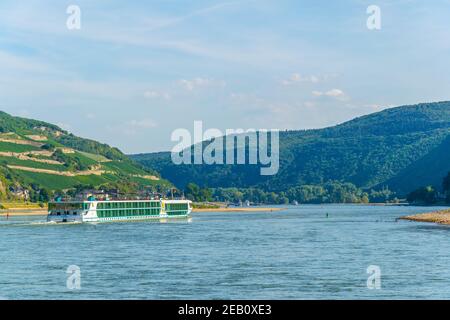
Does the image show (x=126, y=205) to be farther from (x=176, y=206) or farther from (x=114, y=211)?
(x=176, y=206)

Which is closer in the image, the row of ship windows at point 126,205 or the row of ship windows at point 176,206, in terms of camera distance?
the row of ship windows at point 126,205

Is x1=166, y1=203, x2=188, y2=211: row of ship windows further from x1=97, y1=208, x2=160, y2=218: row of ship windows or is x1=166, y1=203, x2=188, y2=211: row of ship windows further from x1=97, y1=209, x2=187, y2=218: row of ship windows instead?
x1=97, y1=208, x2=160, y2=218: row of ship windows

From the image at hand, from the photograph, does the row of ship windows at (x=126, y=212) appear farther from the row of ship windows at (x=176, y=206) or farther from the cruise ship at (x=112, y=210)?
the row of ship windows at (x=176, y=206)

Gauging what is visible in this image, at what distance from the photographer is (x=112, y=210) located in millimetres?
154375

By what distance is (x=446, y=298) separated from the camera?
4297 cm

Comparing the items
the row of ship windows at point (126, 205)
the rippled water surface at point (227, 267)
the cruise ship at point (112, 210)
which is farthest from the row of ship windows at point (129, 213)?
the rippled water surface at point (227, 267)

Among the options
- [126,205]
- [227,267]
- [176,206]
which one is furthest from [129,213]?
[227,267]

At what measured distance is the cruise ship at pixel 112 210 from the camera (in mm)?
141250

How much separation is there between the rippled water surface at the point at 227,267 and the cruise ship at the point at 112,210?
48.9m

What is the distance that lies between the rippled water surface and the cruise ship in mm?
48859

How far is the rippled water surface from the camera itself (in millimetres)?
45906

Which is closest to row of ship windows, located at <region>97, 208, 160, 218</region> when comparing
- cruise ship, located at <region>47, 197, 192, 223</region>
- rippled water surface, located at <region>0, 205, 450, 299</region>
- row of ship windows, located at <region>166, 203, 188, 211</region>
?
cruise ship, located at <region>47, 197, 192, 223</region>
